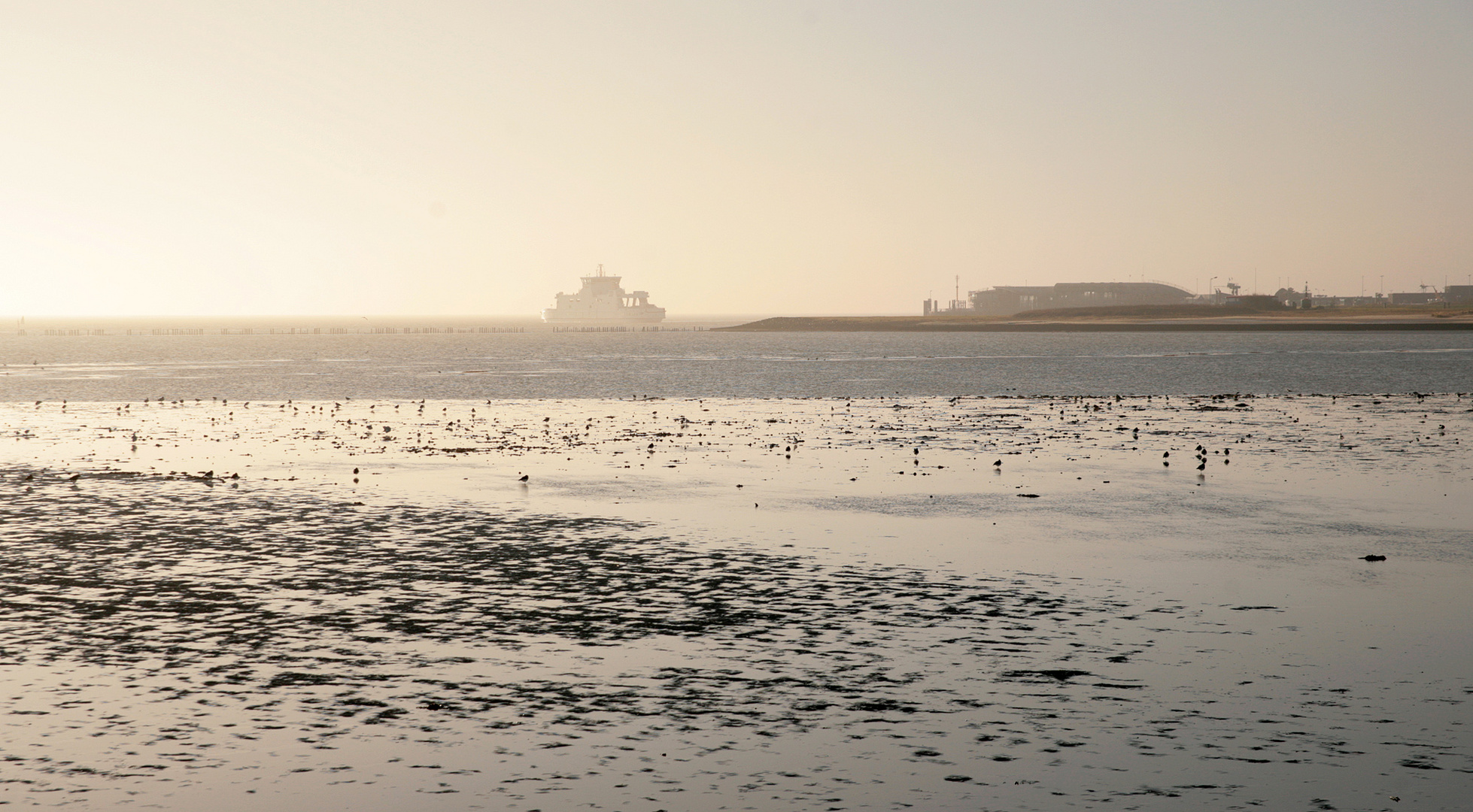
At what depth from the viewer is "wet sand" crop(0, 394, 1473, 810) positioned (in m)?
8.61

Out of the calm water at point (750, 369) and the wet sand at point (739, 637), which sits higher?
the calm water at point (750, 369)

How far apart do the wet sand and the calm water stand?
120 ft

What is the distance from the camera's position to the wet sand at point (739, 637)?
339 inches

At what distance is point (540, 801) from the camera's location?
8.13m

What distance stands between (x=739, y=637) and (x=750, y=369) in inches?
3096

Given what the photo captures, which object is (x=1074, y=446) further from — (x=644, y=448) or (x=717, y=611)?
(x=717, y=611)

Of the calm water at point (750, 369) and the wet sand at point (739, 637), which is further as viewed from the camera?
the calm water at point (750, 369)

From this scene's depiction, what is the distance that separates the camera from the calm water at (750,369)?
2516 inches

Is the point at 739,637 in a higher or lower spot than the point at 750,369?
lower

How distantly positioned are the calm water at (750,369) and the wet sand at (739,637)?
3658 centimetres

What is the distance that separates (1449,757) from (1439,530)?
11340 millimetres

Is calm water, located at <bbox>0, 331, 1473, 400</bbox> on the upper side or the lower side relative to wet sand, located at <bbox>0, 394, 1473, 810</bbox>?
upper

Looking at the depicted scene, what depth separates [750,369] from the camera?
298ft

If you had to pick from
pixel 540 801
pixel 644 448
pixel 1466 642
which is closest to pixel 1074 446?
pixel 644 448
